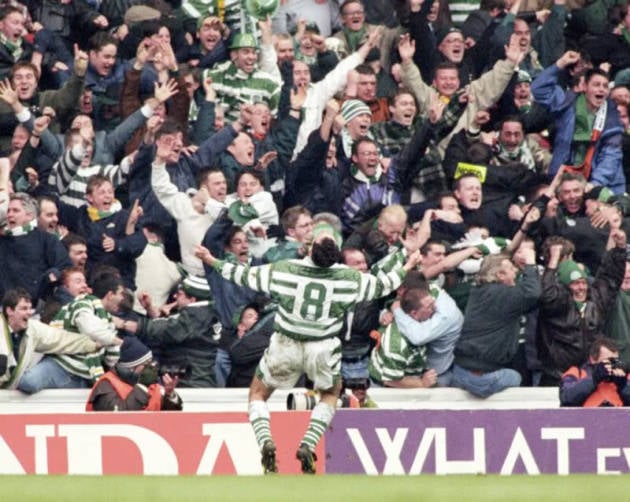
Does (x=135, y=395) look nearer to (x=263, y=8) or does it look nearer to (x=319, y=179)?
(x=319, y=179)

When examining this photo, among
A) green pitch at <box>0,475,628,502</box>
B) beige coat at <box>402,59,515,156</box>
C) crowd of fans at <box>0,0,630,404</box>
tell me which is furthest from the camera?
beige coat at <box>402,59,515,156</box>

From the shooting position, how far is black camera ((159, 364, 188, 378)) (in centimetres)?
1969

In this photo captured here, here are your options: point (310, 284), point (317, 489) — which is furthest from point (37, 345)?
point (317, 489)

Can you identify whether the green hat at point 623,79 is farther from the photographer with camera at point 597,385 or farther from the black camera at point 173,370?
the black camera at point 173,370

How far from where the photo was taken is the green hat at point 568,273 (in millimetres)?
20703

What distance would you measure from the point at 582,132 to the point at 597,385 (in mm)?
3935

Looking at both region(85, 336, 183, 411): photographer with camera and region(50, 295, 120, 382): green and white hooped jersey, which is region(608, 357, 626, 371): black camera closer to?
region(85, 336, 183, 411): photographer with camera

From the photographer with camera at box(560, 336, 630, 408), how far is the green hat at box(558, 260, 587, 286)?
4.20 ft

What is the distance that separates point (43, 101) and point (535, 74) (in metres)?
4.57

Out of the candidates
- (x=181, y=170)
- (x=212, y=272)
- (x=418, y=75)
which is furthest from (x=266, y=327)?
(x=418, y=75)

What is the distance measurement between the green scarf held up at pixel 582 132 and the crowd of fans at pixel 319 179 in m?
0.02

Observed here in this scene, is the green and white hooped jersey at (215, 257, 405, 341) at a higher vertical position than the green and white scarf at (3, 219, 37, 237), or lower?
higher

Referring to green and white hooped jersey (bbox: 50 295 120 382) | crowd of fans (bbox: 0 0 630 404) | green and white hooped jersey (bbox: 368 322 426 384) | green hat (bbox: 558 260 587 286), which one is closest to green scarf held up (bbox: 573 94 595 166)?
crowd of fans (bbox: 0 0 630 404)

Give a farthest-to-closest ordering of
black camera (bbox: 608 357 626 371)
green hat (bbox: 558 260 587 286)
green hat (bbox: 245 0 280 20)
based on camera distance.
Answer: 1. green hat (bbox: 245 0 280 20)
2. green hat (bbox: 558 260 587 286)
3. black camera (bbox: 608 357 626 371)
